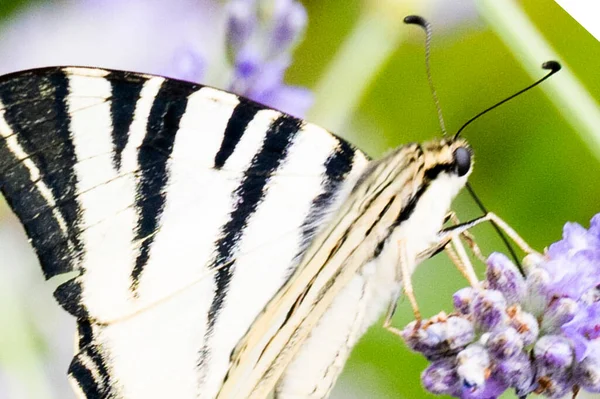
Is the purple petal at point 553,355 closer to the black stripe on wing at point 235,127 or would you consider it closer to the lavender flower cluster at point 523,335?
the lavender flower cluster at point 523,335

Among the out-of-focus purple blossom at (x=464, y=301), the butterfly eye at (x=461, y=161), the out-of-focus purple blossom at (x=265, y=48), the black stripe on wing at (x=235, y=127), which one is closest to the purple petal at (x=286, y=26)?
the out-of-focus purple blossom at (x=265, y=48)

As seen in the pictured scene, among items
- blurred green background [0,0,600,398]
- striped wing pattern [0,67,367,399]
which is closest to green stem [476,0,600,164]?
blurred green background [0,0,600,398]

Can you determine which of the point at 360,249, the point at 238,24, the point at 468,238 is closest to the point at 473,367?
the point at 360,249

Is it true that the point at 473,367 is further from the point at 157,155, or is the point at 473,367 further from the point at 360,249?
the point at 157,155

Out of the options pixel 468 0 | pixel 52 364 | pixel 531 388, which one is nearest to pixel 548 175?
pixel 468 0

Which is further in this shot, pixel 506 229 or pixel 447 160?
pixel 506 229

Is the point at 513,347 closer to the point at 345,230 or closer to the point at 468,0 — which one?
the point at 345,230

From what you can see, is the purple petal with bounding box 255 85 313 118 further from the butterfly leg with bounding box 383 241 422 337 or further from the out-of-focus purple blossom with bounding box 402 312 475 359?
the out-of-focus purple blossom with bounding box 402 312 475 359
